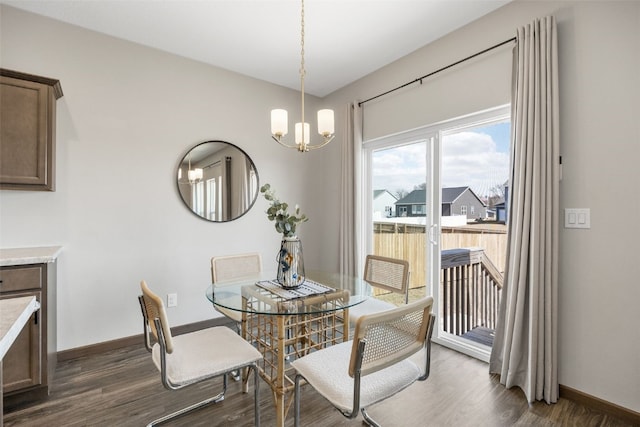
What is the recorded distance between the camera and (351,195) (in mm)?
3566

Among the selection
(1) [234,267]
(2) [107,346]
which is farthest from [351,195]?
(2) [107,346]

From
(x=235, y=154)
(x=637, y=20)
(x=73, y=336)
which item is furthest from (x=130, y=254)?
→ (x=637, y=20)

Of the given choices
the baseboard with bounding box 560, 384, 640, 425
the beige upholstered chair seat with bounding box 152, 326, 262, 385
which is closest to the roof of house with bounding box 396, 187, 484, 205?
the baseboard with bounding box 560, 384, 640, 425

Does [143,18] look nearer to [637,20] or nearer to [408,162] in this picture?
[408,162]

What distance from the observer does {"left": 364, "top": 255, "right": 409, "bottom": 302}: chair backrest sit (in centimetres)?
237

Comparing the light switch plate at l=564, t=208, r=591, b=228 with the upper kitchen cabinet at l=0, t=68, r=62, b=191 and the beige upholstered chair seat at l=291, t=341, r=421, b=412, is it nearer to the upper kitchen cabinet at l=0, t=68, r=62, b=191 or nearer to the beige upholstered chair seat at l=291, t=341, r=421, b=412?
the beige upholstered chair seat at l=291, t=341, r=421, b=412

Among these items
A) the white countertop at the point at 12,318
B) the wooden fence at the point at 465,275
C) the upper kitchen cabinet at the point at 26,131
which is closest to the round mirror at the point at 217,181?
the upper kitchen cabinet at the point at 26,131

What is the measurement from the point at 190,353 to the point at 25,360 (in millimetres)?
1175

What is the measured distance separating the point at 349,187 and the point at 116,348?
266cm

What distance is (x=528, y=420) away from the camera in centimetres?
188

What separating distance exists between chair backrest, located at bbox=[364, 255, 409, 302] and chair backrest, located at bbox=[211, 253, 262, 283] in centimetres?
92

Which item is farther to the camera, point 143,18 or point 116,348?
point 116,348

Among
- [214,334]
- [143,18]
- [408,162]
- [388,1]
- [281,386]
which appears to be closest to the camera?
[281,386]

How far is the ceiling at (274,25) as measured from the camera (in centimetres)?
237
